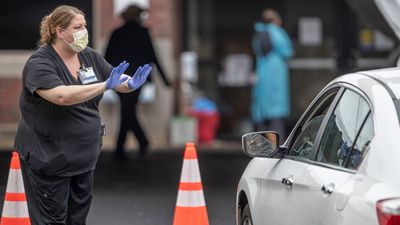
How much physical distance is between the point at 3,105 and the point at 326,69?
5291 millimetres

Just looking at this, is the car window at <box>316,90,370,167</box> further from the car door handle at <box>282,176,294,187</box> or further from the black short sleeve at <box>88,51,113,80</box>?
the black short sleeve at <box>88,51,113,80</box>

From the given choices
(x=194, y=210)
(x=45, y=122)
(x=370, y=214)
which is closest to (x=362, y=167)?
(x=370, y=214)

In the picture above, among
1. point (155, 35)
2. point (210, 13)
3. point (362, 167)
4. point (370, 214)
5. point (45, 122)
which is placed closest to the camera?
point (370, 214)

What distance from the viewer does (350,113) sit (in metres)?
5.25

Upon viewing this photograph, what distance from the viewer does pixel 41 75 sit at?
620cm

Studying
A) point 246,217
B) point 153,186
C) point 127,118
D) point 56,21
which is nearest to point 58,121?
point 56,21

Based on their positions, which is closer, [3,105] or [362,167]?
[362,167]

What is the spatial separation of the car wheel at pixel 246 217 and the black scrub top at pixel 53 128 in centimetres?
109

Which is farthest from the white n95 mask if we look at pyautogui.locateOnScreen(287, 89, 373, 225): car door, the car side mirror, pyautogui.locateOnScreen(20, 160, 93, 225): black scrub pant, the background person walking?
the background person walking

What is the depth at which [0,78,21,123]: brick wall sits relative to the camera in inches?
638

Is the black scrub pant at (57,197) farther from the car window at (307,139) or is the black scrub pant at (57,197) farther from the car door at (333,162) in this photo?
the car door at (333,162)

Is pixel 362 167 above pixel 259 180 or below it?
above

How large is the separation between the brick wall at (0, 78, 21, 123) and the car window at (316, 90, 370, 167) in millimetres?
11284

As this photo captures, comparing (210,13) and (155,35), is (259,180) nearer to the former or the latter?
(155,35)
